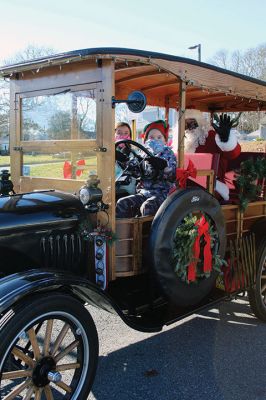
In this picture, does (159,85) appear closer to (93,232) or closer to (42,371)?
(93,232)

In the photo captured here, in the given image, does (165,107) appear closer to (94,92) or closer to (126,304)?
(94,92)

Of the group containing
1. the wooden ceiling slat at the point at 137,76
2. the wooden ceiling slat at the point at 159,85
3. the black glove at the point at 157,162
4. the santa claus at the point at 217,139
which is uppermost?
the wooden ceiling slat at the point at 159,85

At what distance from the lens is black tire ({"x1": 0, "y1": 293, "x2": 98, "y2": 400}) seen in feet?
6.87

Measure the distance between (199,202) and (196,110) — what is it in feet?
6.68

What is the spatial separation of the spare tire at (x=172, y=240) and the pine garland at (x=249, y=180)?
731mm

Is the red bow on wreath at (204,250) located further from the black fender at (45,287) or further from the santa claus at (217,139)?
the santa claus at (217,139)

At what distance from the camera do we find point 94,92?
2871mm

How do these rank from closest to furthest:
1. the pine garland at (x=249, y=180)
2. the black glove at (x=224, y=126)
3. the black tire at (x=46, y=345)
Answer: the black tire at (x=46, y=345)
the pine garland at (x=249, y=180)
the black glove at (x=224, y=126)

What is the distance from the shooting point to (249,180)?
13.1 ft

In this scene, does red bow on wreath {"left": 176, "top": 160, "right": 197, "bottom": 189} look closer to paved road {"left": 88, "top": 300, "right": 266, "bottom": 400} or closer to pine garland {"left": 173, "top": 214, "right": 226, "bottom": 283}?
pine garland {"left": 173, "top": 214, "right": 226, "bottom": 283}

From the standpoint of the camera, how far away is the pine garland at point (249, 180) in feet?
12.9

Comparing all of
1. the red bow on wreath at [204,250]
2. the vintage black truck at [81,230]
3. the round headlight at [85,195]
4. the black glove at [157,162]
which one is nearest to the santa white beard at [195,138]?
the vintage black truck at [81,230]

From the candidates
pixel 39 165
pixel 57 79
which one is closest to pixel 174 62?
pixel 57 79

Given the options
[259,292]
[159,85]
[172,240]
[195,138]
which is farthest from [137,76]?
[259,292]
